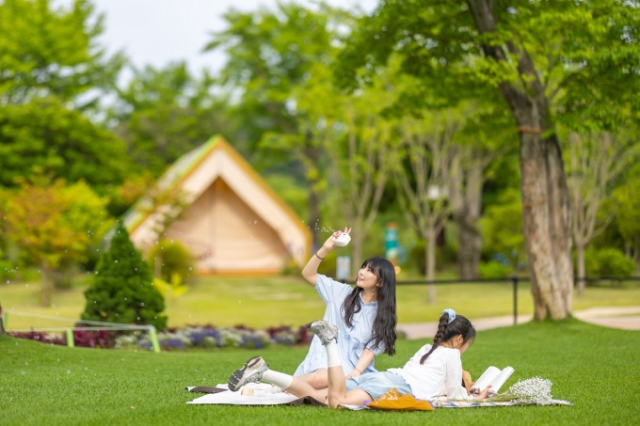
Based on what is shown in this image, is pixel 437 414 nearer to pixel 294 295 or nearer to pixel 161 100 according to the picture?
pixel 294 295

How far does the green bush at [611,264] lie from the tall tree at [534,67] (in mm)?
10867

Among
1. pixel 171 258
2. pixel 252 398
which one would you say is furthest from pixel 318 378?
pixel 171 258

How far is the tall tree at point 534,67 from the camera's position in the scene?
12.4 m

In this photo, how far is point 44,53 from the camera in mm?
33438

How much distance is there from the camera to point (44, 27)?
3388cm

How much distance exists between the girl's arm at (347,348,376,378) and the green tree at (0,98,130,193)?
25.2m

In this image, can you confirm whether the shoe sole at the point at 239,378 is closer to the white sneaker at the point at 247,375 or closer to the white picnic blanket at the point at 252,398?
the white sneaker at the point at 247,375

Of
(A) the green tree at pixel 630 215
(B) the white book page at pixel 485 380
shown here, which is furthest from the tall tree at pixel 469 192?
(B) the white book page at pixel 485 380

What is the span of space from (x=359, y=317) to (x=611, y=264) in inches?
777

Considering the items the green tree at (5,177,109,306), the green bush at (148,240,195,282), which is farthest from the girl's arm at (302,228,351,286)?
the green bush at (148,240,195,282)

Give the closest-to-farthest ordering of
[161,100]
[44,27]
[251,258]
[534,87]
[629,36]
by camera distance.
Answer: [629,36] → [534,87] → [251,258] → [44,27] → [161,100]

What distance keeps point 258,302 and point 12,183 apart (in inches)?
528

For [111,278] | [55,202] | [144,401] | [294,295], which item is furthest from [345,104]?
[144,401]

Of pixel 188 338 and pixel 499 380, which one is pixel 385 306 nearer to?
pixel 499 380
